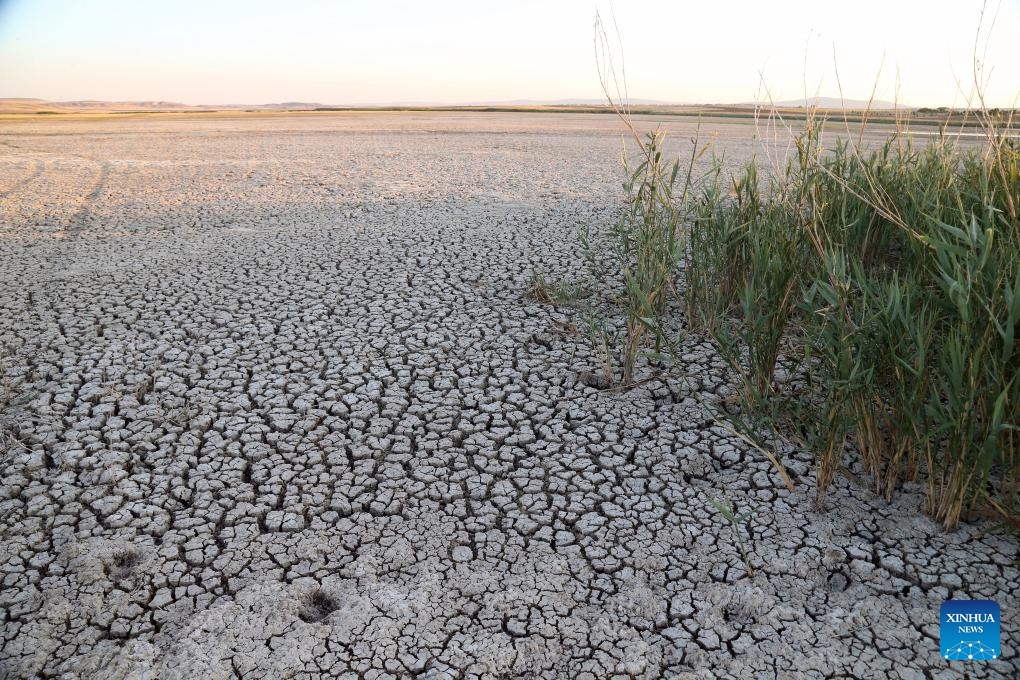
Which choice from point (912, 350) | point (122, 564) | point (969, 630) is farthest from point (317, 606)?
point (912, 350)

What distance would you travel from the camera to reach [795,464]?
7.13ft

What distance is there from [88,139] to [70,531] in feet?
36.9

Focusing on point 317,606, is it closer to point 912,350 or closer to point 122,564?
point 122,564

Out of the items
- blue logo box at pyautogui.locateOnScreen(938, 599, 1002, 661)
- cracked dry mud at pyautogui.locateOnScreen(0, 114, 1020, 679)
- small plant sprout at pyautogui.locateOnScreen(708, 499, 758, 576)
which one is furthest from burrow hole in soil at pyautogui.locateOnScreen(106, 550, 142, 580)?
blue logo box at pyautogui.locateOnScreen(938, 599, 1002, 661)

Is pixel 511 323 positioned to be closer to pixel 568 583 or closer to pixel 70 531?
pixel 568 583

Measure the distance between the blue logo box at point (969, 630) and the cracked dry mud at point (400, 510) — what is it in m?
0.03

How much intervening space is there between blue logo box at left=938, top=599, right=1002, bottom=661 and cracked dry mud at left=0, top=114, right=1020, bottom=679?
0.03m

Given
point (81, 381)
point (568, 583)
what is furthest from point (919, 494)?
point (81, 381)

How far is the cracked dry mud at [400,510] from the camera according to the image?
1.55 metres

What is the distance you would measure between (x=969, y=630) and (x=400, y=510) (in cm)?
138

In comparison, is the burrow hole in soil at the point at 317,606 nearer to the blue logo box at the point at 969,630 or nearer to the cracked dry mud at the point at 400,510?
the cracked dry mud at the point at 400,510

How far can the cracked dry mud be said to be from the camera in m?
1.55

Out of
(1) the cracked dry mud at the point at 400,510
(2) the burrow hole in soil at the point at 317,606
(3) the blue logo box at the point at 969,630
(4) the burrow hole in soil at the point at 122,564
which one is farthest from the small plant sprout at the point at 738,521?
(4) the burrow hole in soil at the point at 122,564

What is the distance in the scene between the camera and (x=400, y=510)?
2021 millimetres
